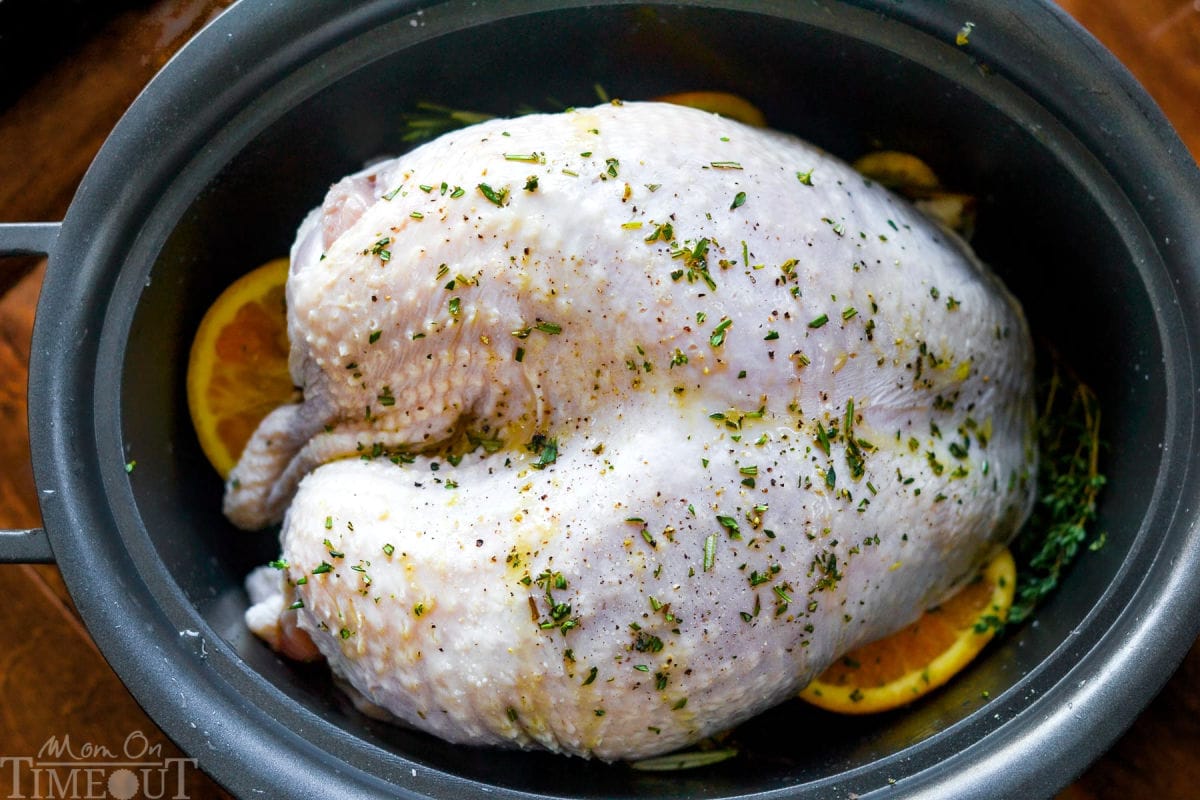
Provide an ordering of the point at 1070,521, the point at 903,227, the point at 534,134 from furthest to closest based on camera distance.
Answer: the point at 1070,521
the point at 903,227
the point at 534,134

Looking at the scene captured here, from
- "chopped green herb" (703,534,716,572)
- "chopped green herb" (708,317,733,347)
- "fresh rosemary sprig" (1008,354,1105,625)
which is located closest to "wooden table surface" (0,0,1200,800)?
"fresh rosemary sprig" (1008,354,1105,625)

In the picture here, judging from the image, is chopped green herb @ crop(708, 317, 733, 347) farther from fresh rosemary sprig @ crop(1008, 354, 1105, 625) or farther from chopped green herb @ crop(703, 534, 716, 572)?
fresh rosemary sprig @ crop(1008, 354, 1105, 625)

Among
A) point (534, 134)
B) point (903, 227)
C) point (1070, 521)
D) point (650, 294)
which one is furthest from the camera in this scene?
point (1070, 521)

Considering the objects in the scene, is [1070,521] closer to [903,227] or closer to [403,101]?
[903,227]

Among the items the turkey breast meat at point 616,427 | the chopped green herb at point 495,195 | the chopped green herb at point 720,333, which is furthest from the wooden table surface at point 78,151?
the chopped green herb at point 720,333

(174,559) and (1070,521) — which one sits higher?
(1070,521)

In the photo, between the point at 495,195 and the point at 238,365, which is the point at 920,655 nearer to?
the point at 495,195

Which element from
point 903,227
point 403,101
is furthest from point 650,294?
point 403,101

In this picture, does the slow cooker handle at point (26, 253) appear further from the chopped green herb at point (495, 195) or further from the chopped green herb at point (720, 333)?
the chopped green herb at point (720, 333)
